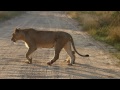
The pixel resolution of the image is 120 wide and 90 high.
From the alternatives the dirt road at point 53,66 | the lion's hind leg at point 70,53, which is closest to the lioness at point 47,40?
the lion's hind leg at point 70,53

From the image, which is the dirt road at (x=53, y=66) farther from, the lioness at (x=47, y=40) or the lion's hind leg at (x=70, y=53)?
the lioness at (x=47, y=40)

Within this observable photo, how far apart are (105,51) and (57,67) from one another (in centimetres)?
416

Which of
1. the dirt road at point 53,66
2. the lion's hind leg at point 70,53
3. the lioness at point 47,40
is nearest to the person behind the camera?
the dirt road at point 53,66

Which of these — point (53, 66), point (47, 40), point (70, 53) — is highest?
point (47, 40)

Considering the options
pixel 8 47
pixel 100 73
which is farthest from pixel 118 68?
pixel 8 47

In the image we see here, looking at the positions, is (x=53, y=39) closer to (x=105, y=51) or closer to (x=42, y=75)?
(x=42, y=75)

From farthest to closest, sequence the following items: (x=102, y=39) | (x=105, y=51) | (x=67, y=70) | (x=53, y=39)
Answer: (x=102, y=39), (x=105, y=51), (x=53, y=39), (x=67, y=70)

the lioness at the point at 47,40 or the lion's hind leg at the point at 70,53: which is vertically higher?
the lioness at the point at 47,40

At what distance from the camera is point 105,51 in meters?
14.8

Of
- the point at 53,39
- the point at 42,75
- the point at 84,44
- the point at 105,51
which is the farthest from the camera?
the point at 84,44

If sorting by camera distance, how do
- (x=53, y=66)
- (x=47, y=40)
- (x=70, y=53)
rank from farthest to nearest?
(x=70, y=53) < (x=47, y=40) < (x=53, y=66)

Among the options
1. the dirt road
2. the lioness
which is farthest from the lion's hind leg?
the dirt road

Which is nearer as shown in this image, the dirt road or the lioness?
the dirt road

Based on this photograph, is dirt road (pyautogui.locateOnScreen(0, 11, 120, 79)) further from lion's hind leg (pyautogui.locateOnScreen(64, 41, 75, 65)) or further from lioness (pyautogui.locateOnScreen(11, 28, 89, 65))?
lioness (pyautogui.locateOnScreen(11, 28, 89, 65))
